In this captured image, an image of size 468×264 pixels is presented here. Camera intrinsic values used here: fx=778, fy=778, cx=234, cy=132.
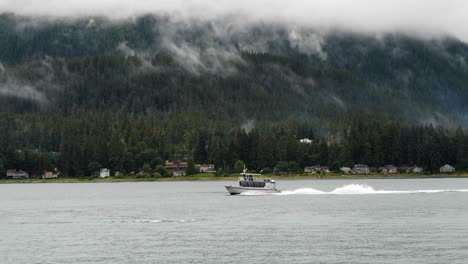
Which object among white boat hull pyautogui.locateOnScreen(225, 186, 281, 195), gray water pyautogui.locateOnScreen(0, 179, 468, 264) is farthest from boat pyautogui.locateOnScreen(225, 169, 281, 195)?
gray water pyautogui.locateOnScreen(0, 179, 468, 264)

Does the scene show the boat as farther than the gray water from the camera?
Yes

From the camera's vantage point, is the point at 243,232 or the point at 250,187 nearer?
the point at 243,232

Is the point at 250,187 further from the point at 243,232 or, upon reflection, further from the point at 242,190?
A: the point at 243,232

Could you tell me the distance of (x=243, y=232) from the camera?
3942 inches

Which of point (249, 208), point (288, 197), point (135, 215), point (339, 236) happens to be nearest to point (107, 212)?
point (135, 215)

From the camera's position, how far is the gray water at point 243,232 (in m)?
80.3

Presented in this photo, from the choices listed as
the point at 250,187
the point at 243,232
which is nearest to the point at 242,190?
the point at 250,187

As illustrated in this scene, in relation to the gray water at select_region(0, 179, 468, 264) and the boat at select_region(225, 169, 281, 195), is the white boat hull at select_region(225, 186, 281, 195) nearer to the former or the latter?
the boat at select_region(225, 169, 281, 195)

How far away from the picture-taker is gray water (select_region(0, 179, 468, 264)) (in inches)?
3162

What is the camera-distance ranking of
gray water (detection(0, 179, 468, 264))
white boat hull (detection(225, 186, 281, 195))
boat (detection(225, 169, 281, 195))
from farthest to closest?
1. boat (detection(225, 169, 281, 195))
2. white boat hull (detection(225, 186, 281, 195))
3. gray water (detection(0, 179, 468, 264))

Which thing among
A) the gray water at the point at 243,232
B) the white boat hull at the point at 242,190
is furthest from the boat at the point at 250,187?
the gray water at the point at 243,232

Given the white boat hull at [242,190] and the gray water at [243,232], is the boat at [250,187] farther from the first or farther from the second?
the gray water at [243,232]

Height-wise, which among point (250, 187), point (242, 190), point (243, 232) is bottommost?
point (243, 232)

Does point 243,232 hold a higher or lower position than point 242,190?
lower
